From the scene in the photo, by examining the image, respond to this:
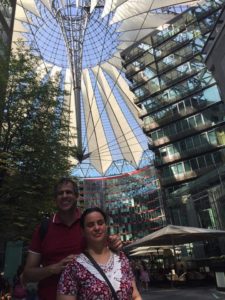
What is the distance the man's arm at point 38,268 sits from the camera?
2.88 metres

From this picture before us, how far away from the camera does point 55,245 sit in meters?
3.25

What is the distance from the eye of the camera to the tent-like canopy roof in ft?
134

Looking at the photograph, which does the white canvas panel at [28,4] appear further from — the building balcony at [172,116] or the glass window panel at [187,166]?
the glass window panel at [187,166]

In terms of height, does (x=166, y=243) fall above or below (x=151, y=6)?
below

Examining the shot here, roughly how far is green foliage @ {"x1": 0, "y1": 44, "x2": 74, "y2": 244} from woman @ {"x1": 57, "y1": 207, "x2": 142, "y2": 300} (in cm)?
1008

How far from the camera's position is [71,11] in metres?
42.0

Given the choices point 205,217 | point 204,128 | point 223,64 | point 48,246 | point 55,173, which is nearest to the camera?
point 48,246

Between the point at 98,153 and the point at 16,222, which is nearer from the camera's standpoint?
the point at 16,222

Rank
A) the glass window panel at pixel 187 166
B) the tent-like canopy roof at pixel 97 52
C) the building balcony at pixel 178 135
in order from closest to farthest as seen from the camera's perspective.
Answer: the tent-like canopy roof at pixel 97 52, the building balcony at pixel 178 135, the glass window panel at pixel 187 166

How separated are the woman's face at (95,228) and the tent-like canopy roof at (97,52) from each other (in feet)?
111

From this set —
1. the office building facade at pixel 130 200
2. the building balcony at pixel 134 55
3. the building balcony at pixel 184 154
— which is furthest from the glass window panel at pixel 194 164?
the office building facade at pixel 130 200

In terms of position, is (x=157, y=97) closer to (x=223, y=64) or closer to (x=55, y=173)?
(x=223, y=64)

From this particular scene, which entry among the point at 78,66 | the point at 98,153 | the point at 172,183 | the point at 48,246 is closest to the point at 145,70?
the point at 98,153

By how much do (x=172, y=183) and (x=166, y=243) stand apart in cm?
3285
